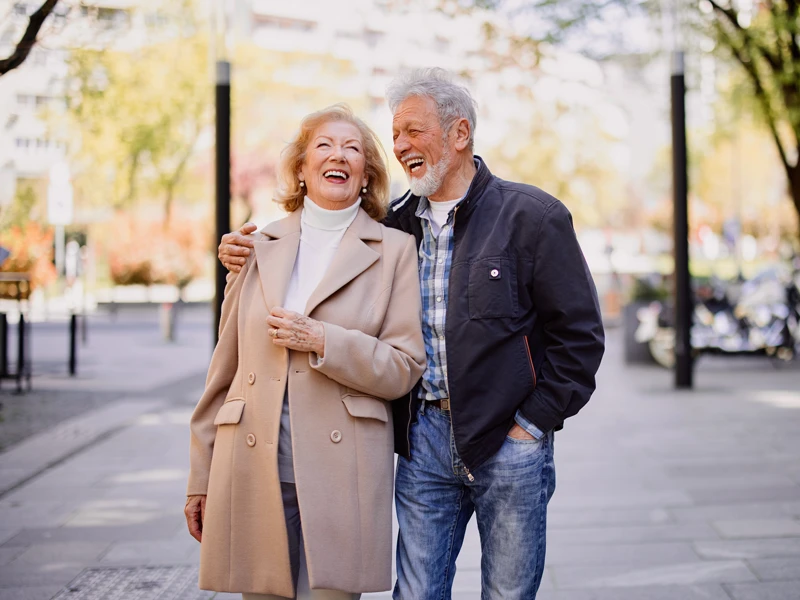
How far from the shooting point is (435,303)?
2779 millimetres

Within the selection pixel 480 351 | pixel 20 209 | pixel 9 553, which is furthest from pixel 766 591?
pixel 20 209

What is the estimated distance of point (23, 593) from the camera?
4.25 meters

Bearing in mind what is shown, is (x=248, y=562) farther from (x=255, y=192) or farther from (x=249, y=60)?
(x=255, y=192)

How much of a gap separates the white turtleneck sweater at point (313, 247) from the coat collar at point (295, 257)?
0.03 m

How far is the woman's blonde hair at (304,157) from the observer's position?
2857 millimetres

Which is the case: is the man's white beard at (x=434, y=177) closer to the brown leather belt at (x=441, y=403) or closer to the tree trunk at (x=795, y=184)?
the brown leather belt at (x=441, y=403)

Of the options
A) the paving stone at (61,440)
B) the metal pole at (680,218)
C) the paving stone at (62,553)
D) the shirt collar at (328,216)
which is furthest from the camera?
the metal pole at (680,218)

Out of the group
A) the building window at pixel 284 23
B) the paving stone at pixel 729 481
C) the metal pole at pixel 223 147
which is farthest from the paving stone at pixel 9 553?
the building window at pixel 284 23

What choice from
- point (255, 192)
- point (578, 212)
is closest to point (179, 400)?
point (255, 192)

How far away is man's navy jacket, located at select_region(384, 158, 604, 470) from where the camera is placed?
8.68 ft

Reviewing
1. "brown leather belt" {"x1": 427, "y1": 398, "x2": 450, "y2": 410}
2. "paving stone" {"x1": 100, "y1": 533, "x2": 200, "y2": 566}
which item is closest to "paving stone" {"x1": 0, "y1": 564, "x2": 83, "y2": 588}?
"paving stone" {"x1": 100, "y1": 533, "x2": 200, "y2": 566}

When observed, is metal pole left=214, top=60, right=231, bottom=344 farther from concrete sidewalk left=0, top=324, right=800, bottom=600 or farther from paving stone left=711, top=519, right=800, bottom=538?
paving stone left=711, top=519, right=800, bottom=538

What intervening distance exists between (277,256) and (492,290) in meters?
0.65

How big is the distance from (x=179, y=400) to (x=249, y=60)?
2714 centimetres
